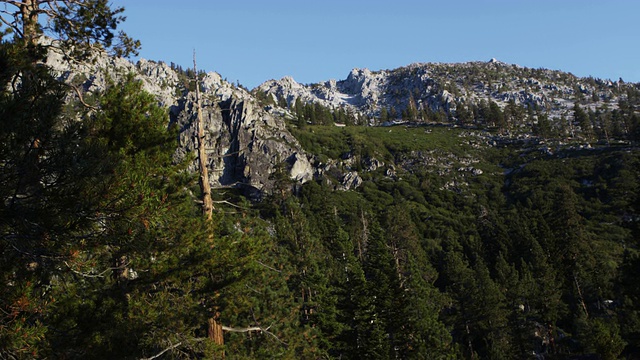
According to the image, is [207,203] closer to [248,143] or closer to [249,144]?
[249,144]

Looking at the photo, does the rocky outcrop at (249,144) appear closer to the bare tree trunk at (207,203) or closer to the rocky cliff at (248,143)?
the rocky cliff at (248,143)

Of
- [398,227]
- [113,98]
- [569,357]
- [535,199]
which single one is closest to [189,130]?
[398,227]

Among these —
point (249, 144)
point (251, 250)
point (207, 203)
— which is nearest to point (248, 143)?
point (249, 144)

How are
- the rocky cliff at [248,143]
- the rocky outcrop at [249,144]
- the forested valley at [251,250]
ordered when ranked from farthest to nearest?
the rocky outcrop at [249,144] < the rocky cliff at [248,143] < the forested valley at [251,250]

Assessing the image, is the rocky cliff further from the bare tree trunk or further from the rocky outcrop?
the bare tree trunk

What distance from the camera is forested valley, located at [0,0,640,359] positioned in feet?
15.4

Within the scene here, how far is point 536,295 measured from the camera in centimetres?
4034

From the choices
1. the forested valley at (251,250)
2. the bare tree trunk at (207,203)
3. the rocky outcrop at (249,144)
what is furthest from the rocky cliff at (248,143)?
the bare tree trunk at (207,203)

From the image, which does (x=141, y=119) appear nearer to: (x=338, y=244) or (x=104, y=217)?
(x=104, y=217)

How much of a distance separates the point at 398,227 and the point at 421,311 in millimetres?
23016

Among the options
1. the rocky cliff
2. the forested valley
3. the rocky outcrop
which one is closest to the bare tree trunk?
the forested valley

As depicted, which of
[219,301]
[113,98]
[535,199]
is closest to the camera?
[113,98]

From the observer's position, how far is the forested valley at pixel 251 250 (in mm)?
4691

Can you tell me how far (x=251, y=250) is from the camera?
9109 mm
